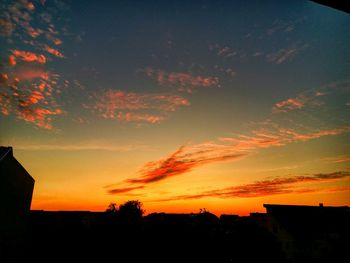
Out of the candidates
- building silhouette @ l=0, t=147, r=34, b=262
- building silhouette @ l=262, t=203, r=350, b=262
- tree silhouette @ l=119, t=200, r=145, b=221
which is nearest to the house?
building silhouette @ l=0, t=147, r=34, b=262

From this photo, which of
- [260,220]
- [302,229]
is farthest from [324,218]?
[260,220]

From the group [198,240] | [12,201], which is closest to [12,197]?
[12,201]

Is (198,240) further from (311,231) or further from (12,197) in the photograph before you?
(12,197)

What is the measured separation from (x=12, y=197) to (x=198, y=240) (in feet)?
65.0

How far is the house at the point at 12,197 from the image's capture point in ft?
78.9

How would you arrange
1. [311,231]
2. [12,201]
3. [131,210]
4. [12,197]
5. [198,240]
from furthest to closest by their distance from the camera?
[131,210]
[311,231]
[198,240]
[12,201]
[12,197]

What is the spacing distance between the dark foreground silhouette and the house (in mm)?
3541

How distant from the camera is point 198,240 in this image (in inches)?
1209

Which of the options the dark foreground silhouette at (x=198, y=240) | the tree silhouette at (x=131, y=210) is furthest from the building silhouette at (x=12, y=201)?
the tree silhouette at (x=131, y=210)

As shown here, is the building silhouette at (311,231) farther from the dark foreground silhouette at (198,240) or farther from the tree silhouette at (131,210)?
the tree silhouette at (131,210)

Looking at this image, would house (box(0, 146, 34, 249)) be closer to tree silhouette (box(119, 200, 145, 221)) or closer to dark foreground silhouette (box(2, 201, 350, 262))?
dark foreground silhouette (box(2, 201, 350, 262))

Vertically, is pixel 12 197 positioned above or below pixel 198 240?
above

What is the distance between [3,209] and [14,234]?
213 inches

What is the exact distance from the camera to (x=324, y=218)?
42219mm
